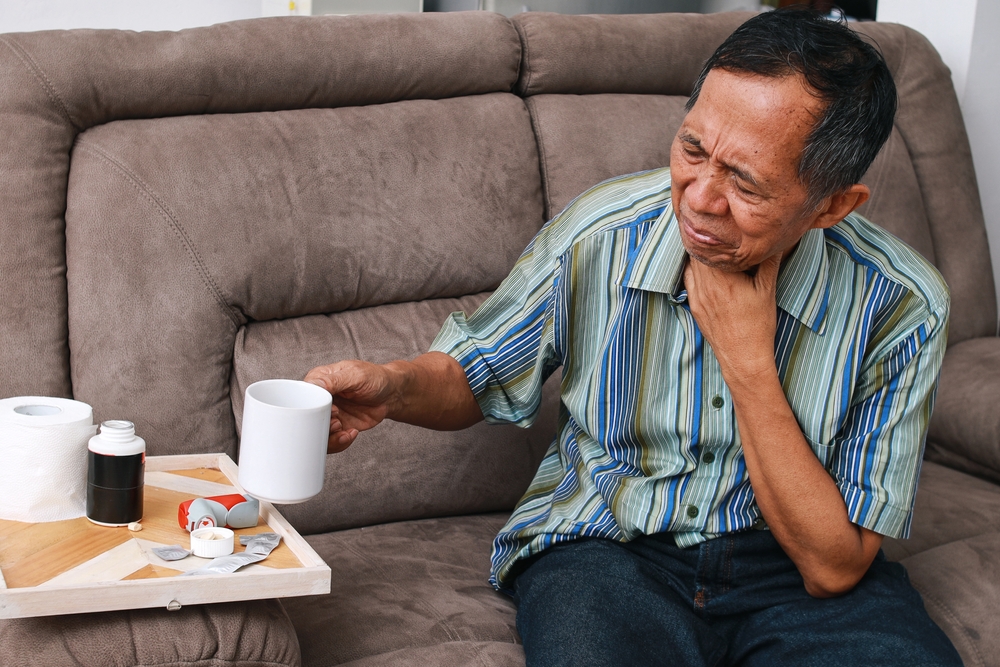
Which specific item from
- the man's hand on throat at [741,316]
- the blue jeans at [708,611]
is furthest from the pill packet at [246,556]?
the man's hand on throat at [741,316]

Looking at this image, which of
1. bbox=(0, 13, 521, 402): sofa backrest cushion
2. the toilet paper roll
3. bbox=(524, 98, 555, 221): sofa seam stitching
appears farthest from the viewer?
bbox=(524, 98, 555, 221): sofa seam stitching

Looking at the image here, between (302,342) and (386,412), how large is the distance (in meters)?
0.42

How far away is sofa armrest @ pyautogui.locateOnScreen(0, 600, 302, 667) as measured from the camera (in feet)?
3.15

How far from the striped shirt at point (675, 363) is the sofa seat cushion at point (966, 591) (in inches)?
11.7

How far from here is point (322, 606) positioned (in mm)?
1313

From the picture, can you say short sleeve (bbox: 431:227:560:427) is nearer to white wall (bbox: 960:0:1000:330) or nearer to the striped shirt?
the striped shirt

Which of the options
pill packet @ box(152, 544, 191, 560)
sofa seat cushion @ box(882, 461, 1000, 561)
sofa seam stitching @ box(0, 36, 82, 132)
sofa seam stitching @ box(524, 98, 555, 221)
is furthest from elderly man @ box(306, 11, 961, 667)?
sofa seam stitching @ box(0, 36, 82, 132)

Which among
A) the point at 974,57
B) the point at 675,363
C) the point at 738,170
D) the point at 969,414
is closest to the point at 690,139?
the point at 738,170

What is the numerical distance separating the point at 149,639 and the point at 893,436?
0.92 meters

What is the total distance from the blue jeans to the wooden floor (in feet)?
1.15

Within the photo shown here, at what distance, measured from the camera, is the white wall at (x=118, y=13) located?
7.84 feet

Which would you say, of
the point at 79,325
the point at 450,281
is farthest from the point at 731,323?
the point at 79,325

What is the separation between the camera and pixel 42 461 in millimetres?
1057

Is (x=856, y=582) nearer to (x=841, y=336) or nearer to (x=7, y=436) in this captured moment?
(x=841, y=336)
